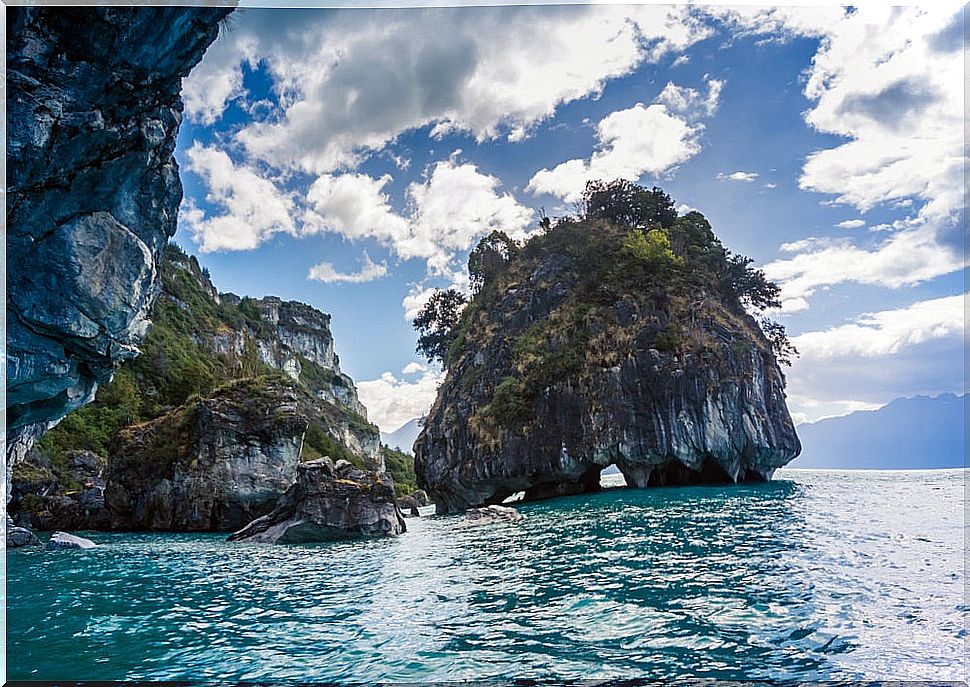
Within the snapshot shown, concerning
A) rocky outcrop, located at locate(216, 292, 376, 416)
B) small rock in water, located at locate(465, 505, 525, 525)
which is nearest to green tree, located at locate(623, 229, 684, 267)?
small rock in water, located at locate(465, 505, 525, 525)

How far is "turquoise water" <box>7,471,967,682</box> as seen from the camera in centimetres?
772

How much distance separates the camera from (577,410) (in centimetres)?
4016

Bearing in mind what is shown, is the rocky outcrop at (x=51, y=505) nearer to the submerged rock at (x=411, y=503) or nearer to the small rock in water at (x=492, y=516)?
the submerged rock at (x=411, y=503)

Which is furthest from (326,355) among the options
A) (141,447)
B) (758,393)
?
(758,393)

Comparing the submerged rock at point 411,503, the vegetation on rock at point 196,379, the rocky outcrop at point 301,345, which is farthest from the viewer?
the rocky outcrop at point 301,345

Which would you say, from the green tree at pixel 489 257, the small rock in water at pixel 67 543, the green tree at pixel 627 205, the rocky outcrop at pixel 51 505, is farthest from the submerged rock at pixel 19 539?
the green tree at pixel 627 205

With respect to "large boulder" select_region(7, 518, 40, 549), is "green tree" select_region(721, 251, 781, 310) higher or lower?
higher

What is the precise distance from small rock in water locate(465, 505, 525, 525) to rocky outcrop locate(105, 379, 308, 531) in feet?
41.6

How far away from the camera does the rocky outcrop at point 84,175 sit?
395 inches

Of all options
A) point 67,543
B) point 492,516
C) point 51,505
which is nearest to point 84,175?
point 67,543

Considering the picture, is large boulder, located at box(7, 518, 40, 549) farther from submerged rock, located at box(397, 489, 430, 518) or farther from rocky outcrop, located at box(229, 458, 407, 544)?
submerged rock, located at box(397, 489, 430, 518)

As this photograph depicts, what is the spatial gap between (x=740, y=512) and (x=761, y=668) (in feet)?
56.0

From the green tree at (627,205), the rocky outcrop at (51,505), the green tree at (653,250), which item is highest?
the green tree at (627,205)

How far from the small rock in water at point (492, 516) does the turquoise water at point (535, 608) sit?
8.03 m
